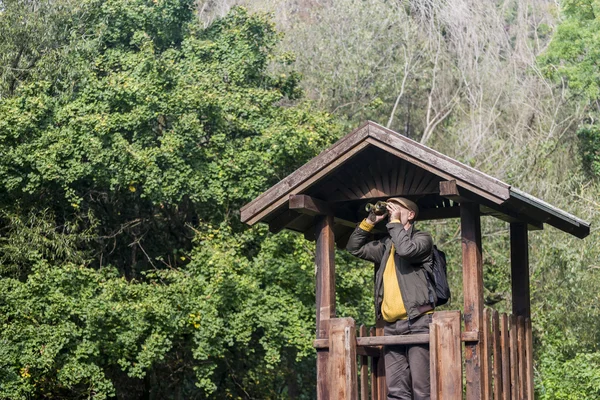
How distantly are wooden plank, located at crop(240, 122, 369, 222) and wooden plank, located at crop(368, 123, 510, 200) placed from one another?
0.44ft

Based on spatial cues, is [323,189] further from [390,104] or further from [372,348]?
[390,104]

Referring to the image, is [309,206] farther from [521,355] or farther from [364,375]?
[521,355]

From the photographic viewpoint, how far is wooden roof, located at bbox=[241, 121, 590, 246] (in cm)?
846

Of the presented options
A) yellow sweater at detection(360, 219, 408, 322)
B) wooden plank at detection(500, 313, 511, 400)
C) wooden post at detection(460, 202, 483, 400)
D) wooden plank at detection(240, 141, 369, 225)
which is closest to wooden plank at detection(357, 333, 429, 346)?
yellow sweater at detection(360, 219, 408, 322)

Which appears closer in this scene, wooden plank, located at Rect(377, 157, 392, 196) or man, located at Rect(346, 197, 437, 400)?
man, located at Rect(346, 197, 437, 400)

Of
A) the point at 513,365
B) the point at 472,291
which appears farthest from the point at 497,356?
the point at 472,291

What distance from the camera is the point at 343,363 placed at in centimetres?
871

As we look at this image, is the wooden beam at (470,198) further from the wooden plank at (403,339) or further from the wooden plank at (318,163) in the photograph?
the wooden plank at (403,339)

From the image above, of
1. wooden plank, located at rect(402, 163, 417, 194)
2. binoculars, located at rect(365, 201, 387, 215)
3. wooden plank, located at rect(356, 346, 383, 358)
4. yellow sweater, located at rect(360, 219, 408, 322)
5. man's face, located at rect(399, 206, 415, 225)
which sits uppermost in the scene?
wooden plank, located at rect(402, 163, 417, 194)

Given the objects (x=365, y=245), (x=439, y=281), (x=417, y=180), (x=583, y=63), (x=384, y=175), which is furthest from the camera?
(x=583, y=63)

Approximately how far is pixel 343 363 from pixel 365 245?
43.7 inches

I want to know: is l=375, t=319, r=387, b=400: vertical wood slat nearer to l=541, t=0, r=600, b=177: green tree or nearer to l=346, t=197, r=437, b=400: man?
l=346, t=197, r=437, b=400: man

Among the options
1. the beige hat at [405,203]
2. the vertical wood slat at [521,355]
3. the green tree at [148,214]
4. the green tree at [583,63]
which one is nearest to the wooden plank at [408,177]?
the beige hat at [405,203]

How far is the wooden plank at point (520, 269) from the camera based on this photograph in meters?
10.1
